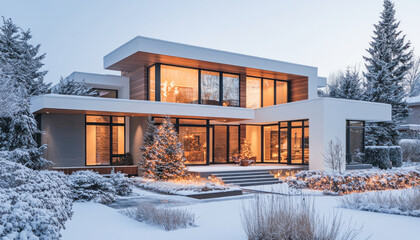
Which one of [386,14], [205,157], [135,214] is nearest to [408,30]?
[386,14]

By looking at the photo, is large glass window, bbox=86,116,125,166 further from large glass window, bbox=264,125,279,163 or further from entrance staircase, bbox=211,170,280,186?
large glass window, bbox=264,125,279,163

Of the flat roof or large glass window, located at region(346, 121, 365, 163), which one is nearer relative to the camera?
the flat roof

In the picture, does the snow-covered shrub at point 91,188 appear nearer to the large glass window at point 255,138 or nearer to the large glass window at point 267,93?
the large glass window at point 255,138

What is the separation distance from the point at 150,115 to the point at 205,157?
4076mm

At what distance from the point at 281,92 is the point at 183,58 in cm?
792

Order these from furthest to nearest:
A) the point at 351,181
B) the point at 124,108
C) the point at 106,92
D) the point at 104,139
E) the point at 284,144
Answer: the point at 106,92 → the point at 284,144 → the point at 104,139 → the point at 124,108 → the point at 351,181

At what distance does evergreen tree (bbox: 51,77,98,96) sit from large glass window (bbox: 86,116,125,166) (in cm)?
185

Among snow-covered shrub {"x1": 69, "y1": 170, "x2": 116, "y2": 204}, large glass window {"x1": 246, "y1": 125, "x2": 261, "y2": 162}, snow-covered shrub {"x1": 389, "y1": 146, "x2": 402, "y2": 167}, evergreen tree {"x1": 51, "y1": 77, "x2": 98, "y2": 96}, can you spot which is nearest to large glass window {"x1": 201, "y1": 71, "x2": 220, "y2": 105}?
large glass window {"x1": 246, "y1": 125, "x2": 261, "y2": 162}

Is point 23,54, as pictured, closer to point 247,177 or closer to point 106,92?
point 106,92

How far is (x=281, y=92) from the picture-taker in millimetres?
22844

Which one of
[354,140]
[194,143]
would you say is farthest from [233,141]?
[354,140]

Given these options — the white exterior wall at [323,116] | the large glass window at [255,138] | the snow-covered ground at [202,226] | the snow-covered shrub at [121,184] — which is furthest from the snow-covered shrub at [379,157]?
the snow-covered shrub at [121,184]

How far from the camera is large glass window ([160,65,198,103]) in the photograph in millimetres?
18253

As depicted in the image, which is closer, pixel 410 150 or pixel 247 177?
pixel 247 177
